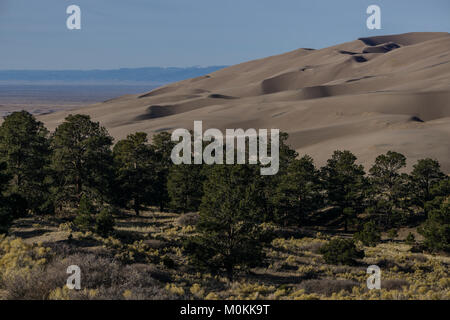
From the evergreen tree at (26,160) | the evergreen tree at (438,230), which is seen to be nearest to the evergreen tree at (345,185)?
the evergreen tree at (438,230)

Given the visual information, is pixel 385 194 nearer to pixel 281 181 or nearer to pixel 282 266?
pixel 281 181

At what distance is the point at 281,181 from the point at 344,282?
67.7 ft

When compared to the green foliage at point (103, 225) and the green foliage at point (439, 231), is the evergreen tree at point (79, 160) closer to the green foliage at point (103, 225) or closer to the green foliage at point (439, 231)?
the green foliage at point (103, 225)

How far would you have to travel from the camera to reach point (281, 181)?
3675 centimetres

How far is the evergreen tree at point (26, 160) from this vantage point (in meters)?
26.5

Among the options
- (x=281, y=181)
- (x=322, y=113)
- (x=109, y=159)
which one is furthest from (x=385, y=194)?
(x=322, y=113)

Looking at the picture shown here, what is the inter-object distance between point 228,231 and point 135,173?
18.2 metres

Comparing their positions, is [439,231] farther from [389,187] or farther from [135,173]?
[135,173]

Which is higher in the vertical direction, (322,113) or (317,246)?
(322,113)

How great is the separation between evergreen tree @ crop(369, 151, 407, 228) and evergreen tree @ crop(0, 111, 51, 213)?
27676 millimetres

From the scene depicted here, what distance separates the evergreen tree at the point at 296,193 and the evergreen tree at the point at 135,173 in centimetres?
1169

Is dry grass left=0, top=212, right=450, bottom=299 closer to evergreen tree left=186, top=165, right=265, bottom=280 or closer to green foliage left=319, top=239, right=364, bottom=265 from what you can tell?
green foliage left=319, top=239, right=364, bottom=265

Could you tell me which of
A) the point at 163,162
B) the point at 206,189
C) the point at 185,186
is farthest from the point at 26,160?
the point at 163,162

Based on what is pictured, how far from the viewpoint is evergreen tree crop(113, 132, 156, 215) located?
3469cm
